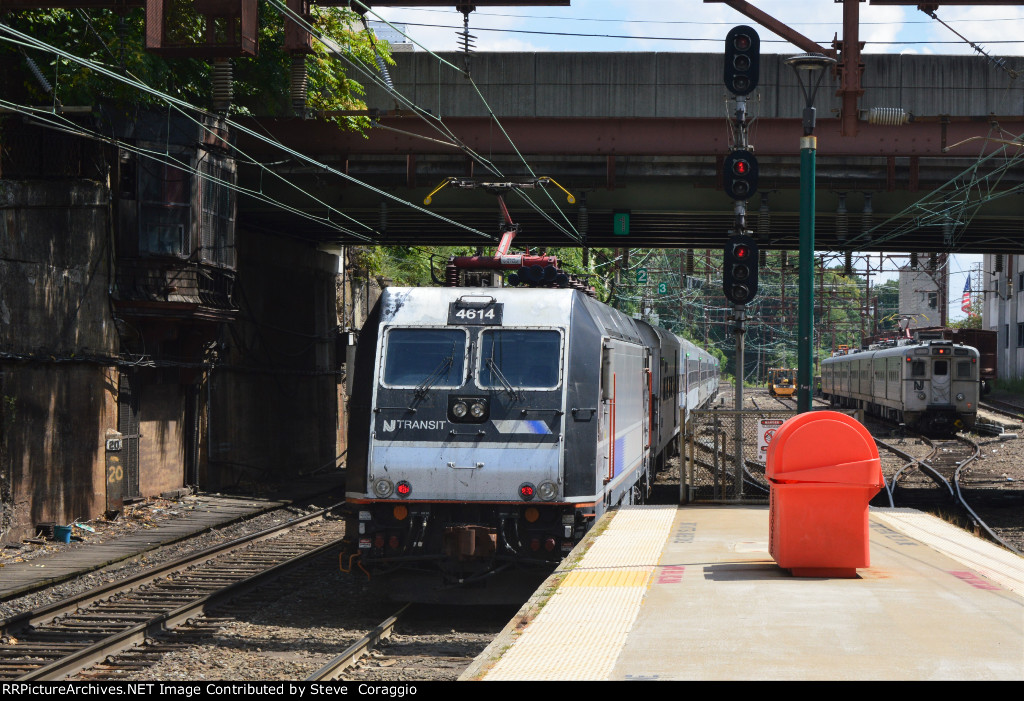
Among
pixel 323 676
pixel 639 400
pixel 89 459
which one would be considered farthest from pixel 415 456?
pixel 89 459

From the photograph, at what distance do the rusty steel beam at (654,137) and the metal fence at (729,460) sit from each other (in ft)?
16.6

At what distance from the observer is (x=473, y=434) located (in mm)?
11617

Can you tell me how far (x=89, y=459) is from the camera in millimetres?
17516

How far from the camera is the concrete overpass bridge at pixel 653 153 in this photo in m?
20.7

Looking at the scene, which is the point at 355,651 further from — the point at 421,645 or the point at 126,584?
the point at 126,584

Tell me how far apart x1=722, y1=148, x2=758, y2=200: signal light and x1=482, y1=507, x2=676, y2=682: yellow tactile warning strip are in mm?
6278

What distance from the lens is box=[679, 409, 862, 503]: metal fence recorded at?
51.4ft

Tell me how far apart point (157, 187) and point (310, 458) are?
11.1m

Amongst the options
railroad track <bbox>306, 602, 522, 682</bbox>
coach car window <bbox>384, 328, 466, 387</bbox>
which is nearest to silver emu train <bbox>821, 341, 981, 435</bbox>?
railroad track <bbox>306, 602, 522, 682</bbox>

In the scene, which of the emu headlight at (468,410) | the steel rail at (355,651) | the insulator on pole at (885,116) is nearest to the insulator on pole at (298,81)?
the emu headlight at (468,410)

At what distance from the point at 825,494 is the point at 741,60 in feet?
26.5

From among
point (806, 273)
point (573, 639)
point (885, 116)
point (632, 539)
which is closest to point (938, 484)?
point (885, 116)

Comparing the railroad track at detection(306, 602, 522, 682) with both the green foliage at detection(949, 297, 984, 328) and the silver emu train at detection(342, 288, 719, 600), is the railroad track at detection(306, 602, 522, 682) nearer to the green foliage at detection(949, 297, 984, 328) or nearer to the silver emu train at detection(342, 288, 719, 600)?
the silver emu train at detection(342, 288, 719, 600)

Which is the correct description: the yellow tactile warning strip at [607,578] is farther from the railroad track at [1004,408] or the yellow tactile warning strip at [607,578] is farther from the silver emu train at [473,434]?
the railroad track at [1004,408]
